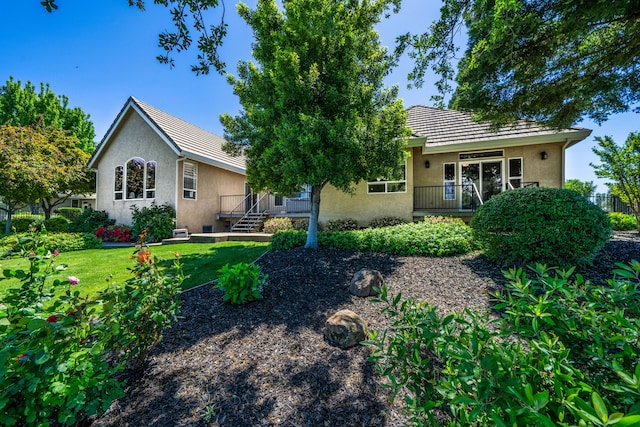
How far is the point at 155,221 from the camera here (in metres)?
12.3

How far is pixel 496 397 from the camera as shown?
106cm

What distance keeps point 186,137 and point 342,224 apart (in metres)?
10.3

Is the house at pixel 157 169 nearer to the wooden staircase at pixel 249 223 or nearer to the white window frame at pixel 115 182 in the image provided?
the white window frame at pixel 115 182

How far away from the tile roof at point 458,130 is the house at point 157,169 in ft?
35.1

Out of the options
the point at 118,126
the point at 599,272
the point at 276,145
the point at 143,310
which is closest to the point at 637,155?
the point at 599,272

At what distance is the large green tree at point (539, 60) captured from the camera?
4187mm

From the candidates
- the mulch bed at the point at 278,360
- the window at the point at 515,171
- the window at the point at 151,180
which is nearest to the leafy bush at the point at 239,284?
the mulch bed at the point at 278,360

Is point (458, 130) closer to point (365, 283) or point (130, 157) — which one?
point (365, 283)

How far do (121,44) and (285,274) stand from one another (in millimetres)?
6692

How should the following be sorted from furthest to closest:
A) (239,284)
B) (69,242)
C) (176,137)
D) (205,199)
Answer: (205,199) → (176,137) → (69,242) → (239,284)

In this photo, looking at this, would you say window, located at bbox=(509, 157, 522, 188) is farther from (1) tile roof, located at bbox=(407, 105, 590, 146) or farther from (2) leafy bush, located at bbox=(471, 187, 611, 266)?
(2) leafy bush, located at bbox=(471, 187, 611, 266)

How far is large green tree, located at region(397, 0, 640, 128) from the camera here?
4187 mm

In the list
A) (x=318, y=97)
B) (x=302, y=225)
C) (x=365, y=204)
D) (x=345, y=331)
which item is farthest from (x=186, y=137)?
(x=345, y=331)

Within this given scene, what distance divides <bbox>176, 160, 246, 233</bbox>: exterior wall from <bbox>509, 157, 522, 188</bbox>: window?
1501 centimetres
